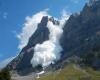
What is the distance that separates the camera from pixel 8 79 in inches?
3932

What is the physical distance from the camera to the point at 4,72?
10125cm

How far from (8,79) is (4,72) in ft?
9.41

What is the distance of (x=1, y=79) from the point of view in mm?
96500

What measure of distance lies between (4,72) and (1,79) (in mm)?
5029

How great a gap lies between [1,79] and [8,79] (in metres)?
3.79
